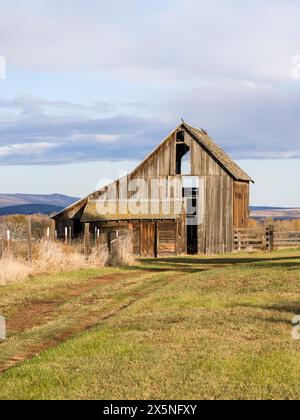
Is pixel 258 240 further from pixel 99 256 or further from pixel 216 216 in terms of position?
pixel 99 256

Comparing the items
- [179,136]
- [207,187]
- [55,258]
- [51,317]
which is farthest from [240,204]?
[51,317]

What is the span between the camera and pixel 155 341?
1190 cm

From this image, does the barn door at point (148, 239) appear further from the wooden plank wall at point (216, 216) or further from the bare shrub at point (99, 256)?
the bare shrub at point (99, 256)

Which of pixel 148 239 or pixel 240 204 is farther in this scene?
pixel 240 204

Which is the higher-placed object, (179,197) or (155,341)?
(179,197)

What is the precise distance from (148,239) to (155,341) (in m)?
31.1

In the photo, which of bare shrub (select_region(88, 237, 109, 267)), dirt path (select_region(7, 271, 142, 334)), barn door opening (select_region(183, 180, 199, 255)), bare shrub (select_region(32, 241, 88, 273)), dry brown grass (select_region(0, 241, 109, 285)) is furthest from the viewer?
barn door opening (select_region(183, 180, 199, 255))

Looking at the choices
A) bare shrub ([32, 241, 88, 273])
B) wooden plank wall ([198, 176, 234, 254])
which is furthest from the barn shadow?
bare shrub ([32, 241, 88, 273])

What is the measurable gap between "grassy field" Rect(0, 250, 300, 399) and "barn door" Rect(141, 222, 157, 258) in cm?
2092

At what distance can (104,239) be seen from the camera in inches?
1308

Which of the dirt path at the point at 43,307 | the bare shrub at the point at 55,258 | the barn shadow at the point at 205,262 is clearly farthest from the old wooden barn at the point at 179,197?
the dirt path at the point at 43,307

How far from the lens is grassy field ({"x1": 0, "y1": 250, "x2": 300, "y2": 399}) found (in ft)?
29.2

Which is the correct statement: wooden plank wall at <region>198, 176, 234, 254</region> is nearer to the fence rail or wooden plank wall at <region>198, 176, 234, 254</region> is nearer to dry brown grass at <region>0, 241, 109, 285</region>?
the fence rail
